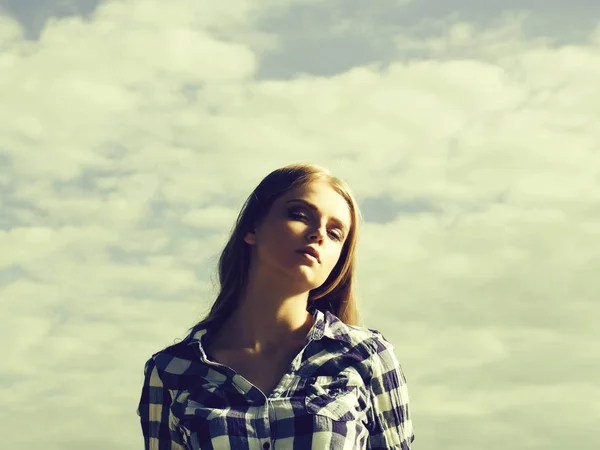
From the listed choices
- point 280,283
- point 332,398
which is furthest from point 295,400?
point 280,283

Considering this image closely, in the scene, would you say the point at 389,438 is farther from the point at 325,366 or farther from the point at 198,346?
the point at 198,346

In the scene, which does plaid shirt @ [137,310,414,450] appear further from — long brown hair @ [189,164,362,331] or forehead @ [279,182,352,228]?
forehead @ [279,182,352,228]

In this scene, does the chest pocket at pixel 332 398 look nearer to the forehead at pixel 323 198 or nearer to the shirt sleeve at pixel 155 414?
the shirt sleeve at pixel 155 414

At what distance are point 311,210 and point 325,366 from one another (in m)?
1.15

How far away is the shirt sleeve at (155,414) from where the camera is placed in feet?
24.0

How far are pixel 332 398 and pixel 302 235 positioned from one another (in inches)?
46.6

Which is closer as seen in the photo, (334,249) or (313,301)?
(334,249)

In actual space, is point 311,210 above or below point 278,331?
above

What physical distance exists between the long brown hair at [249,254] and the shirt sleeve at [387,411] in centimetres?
70

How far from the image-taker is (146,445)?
7.46 m

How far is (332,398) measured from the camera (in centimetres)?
690

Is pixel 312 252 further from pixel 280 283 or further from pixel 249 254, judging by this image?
pixel 249 254

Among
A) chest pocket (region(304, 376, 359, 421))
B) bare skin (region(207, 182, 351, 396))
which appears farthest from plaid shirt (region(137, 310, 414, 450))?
bare skin (region(207, 182, 351, 396))

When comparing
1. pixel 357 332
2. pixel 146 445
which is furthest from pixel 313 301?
pixel 146 445
